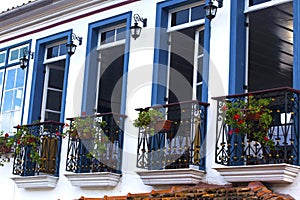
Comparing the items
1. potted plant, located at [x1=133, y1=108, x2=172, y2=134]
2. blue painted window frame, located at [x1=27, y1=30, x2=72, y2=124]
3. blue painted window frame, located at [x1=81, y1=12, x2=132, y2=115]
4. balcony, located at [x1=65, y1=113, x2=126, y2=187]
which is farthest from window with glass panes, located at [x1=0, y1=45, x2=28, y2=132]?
potted plant, located at [x1=133, y1=108, x2=172, y2=134]

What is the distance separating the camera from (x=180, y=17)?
1196 cm

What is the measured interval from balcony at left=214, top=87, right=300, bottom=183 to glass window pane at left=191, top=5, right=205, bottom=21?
198cm

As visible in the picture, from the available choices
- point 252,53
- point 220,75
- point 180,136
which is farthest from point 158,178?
point 252,53

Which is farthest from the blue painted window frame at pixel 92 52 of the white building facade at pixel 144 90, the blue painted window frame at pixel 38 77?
the blue painted window frame at pixel 38 77

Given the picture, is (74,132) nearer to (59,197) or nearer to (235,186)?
(59,197)

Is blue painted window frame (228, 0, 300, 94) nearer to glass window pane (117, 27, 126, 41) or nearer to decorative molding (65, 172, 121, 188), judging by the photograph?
decorative molding (65, 172, 121, 188)

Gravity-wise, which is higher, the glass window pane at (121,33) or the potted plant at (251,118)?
the glass window pane at (121,33)

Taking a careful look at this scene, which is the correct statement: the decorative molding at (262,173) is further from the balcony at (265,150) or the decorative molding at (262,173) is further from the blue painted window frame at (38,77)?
the blue painted window frame at (38,77)

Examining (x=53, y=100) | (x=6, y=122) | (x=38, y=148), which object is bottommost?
(x=38, y=148)

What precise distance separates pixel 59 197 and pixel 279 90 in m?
5.37

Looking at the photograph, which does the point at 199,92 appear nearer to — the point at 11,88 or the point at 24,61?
the point at 24,61

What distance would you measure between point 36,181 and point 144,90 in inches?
116

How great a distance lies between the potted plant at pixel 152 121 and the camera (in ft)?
35.4

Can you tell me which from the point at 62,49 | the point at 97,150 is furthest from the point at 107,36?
the point at 97,150
